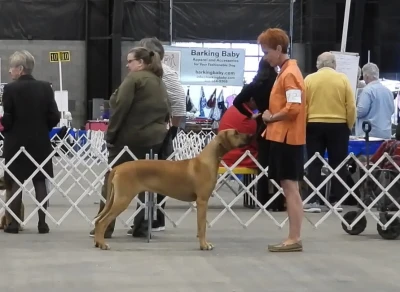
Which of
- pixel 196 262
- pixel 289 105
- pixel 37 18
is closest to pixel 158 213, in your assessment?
pixel 196 262

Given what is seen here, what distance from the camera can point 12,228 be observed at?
5902 millimetres

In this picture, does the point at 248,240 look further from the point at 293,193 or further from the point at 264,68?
the point at 264,68

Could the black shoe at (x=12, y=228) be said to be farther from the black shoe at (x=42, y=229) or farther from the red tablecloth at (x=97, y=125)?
the red tablecloth at (x=97, y=125)

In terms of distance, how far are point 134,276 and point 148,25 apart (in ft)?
49.8

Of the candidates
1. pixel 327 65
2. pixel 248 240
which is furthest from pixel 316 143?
pixel 248 240

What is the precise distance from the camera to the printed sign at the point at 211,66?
13.8 m

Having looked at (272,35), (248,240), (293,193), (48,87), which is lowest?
(248,240)

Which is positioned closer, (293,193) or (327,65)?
(293,193)

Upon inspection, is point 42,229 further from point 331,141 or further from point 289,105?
point 331,141

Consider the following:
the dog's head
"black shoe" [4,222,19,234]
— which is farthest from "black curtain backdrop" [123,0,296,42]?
the dog's head

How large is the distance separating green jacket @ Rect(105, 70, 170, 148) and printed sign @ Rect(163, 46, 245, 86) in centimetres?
814

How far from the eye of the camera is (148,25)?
747 inches

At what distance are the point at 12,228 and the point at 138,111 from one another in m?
1.29

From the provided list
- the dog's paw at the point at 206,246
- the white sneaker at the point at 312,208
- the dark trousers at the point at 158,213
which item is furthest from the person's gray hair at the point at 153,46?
the white sneaker at the point at 312,208
